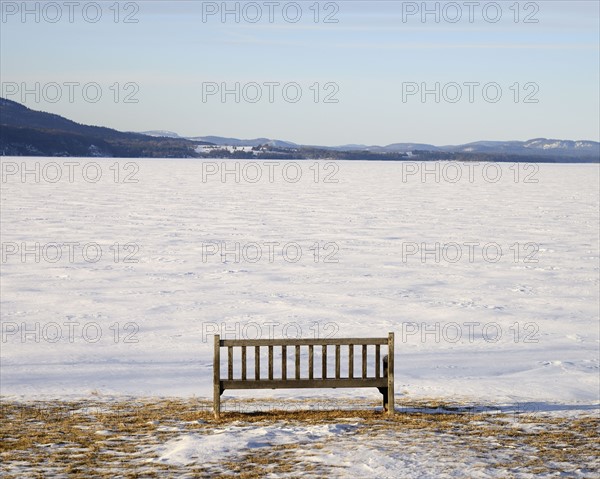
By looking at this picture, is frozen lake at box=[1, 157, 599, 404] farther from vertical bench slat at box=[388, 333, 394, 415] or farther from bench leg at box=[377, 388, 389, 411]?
vertical bench slat at box=[388, 333, 394, 415]

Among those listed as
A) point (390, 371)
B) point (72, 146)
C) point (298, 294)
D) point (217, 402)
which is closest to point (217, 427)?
point (217, 402)

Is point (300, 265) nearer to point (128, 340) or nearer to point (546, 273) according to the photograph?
point (546, 273)

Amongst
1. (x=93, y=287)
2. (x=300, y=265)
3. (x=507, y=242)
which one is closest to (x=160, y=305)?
(x=93, y=287)

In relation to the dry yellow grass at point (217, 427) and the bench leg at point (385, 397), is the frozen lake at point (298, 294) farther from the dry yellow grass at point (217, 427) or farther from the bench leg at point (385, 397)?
the bench leg at point (385, 397)

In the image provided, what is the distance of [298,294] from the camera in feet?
56.7

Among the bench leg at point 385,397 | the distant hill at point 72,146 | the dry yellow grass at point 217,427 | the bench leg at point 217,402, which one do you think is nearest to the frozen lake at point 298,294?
the dry yellow grass at point 217,427

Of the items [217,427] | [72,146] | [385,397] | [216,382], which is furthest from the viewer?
[72,146]

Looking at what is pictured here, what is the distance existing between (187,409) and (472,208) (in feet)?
103

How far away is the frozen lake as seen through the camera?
11539mm

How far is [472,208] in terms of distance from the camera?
39.2 m

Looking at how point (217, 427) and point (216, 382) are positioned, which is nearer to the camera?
point (217, 427)

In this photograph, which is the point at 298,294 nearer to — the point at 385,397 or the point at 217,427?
the point at 385,397

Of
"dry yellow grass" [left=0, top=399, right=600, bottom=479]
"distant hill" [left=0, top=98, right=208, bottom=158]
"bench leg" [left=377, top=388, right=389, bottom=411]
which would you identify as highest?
"distant hill" [left=0, top=98, right=208, bottom=158]

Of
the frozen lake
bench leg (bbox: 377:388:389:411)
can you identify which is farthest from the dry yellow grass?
the frozen lake
